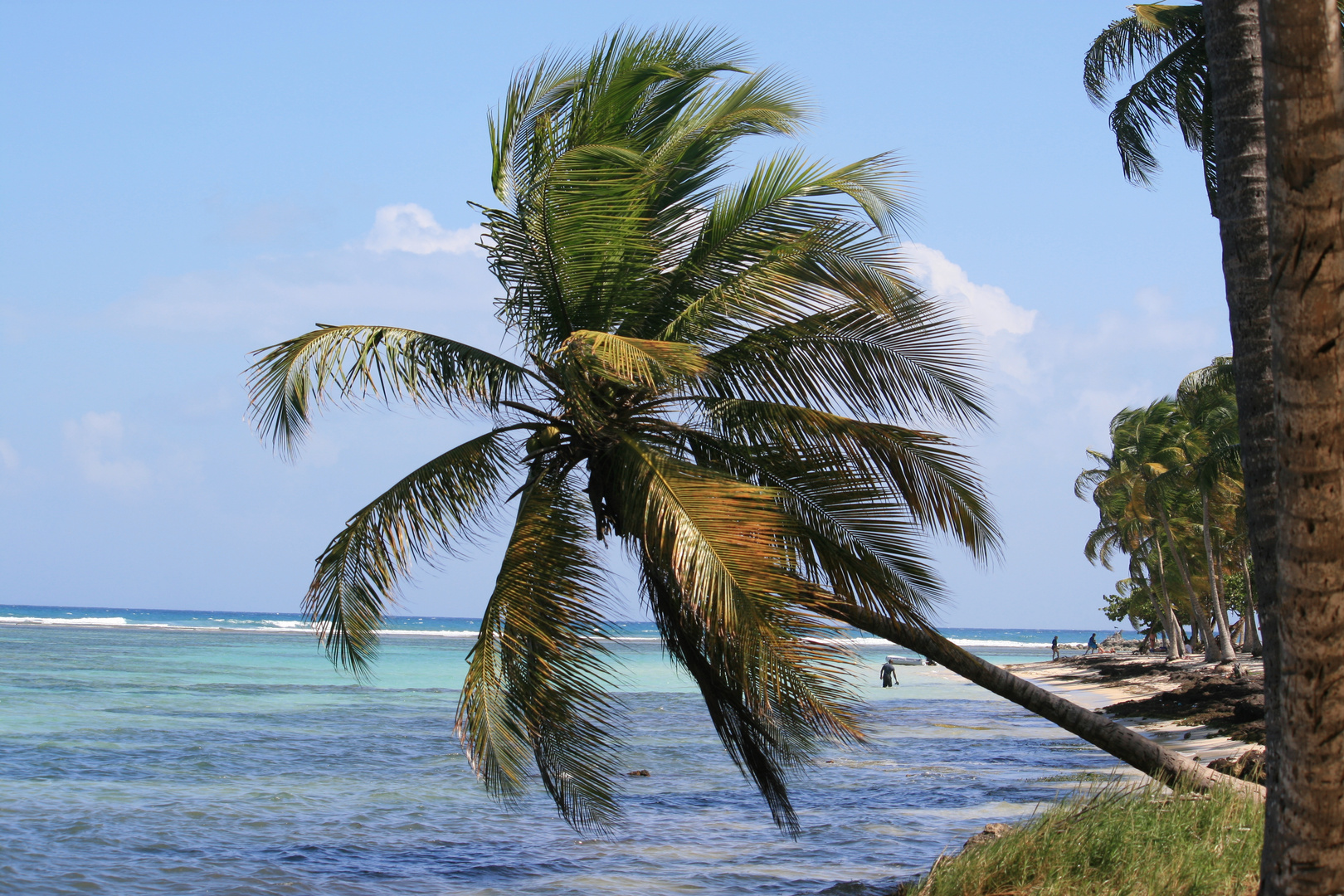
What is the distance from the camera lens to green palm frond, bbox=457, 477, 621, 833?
707 cm

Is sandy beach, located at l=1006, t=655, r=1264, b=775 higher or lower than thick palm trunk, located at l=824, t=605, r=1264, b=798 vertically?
lower

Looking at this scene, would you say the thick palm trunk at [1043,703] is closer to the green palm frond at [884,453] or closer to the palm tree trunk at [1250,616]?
the green palm frond at [884,453]

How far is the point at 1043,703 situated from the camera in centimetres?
812

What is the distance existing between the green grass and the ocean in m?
2.54

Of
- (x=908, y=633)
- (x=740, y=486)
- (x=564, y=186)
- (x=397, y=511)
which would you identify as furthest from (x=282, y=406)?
(x=908, y=633)

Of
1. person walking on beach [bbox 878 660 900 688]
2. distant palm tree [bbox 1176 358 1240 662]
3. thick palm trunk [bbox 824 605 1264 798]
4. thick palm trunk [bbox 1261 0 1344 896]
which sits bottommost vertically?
person walking on beach [bbox 878 660 900 688]

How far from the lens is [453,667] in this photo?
60.5m

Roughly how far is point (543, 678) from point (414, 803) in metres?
12.1

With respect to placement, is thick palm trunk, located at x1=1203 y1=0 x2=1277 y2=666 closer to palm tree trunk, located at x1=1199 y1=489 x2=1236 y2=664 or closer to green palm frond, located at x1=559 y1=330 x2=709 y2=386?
green palm frond, located at x1=559 y1=330 x2=709 y2=386

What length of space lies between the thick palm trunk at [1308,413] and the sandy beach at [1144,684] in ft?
39.3

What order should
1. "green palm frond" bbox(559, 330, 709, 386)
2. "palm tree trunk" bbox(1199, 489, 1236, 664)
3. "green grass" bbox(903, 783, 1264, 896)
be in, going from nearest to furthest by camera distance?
"green palm frond" bbox(559, 330, 709, 386) → "green grass" bbox(903, 783, 1264, 896) → "palm tree trunk" bbox(1199, 489, 1236, 664)

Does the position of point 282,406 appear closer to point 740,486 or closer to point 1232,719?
point 740,486

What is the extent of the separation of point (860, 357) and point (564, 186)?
2.49 m

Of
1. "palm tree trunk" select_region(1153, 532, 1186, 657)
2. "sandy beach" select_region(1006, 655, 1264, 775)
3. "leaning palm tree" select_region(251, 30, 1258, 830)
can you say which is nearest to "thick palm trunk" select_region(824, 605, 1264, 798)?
"leaning palm tree" select_region(251, 30, 1258, 830)
